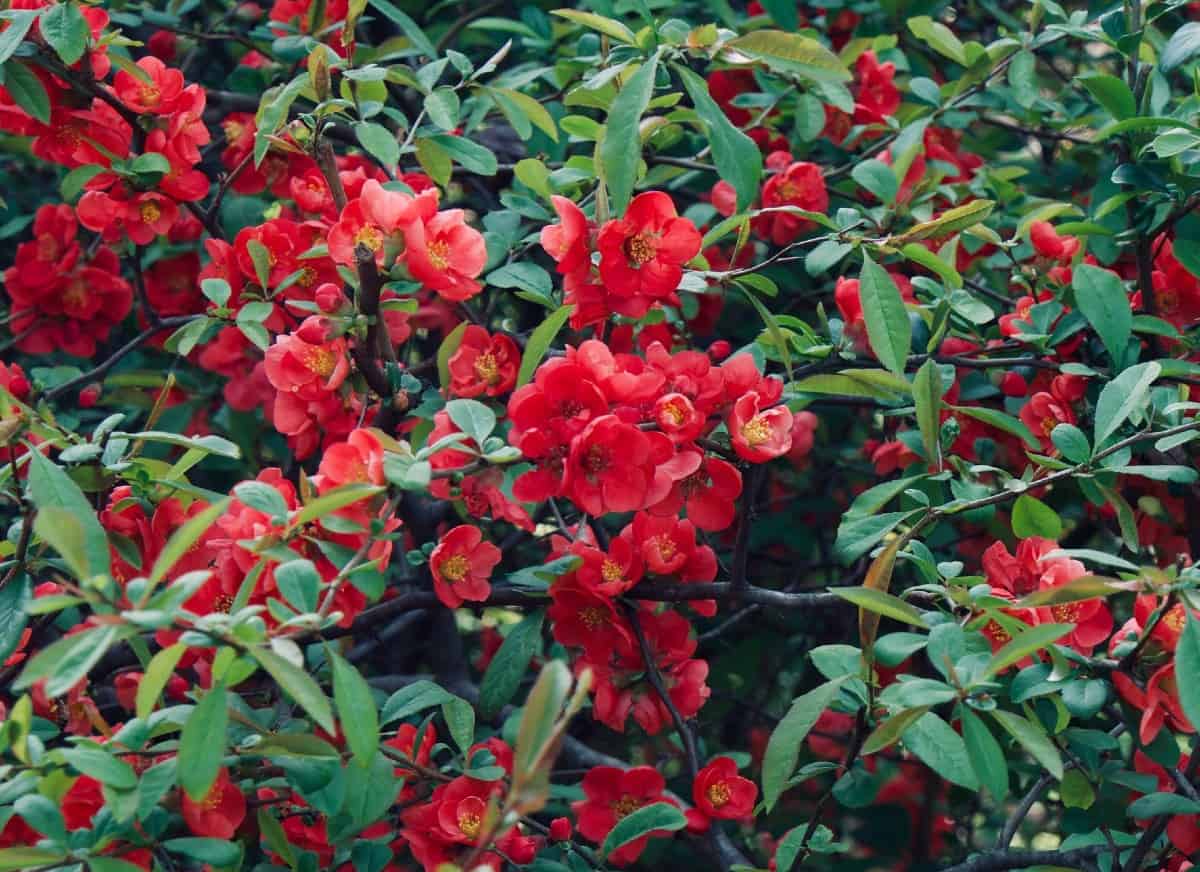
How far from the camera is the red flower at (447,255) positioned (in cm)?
111

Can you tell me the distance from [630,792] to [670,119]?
2.16ft

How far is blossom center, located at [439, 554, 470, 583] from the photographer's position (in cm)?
A: 116

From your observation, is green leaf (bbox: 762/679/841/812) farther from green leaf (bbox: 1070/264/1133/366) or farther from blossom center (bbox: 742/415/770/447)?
green leaf (bbox: 1070/264/1133/366)

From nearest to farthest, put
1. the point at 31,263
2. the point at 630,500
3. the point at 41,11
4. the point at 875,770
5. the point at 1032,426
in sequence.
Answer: the point at 630,500 → the point at 41,11 → the point at 1032,426 → the point at 31,263 → the point at 875,770

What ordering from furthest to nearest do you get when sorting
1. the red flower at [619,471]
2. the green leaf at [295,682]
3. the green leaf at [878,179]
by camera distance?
the green leaf at [878,179]
the red flower at [619,471]
the green leaf at [295,682]

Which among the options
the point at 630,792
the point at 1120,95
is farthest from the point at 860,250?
the point at 630,792

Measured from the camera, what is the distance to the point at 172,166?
4.65 feet

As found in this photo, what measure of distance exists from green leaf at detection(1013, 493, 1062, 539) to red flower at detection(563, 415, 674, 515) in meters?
0.33

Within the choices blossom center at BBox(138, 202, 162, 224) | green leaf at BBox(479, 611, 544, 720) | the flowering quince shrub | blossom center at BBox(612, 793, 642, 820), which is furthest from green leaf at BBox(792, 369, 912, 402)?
blossom center at BBox(138, 202, 162, 224)

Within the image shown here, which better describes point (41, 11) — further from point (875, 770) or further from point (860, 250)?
point (875, 770)

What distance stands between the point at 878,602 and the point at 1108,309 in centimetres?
48

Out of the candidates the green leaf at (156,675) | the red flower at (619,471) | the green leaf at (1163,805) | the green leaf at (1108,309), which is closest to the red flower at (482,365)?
the red flower at (619,471)

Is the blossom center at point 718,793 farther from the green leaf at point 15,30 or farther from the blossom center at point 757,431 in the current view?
the green leaf at point 15,30

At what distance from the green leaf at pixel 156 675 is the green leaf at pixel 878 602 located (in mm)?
452
